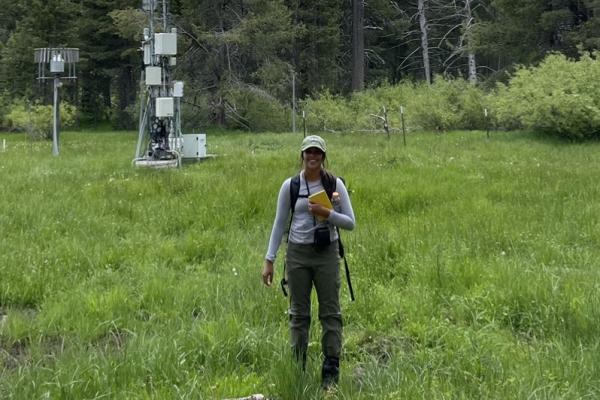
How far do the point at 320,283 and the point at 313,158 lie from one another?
0.78 meters

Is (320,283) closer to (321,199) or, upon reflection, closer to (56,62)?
(321,199)

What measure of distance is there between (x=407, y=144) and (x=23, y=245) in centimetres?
1195

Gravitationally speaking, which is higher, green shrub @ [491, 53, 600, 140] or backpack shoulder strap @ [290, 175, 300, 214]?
green shrub @ [491, 53, 600, 140]

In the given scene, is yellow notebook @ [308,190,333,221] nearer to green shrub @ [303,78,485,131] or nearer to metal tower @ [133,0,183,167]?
metal tower @ [133,0,183,167]

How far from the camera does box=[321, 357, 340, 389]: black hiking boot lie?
389cm

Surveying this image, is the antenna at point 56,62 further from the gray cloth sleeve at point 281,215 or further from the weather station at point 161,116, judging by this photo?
the gray cloth sleeve at point 281,215

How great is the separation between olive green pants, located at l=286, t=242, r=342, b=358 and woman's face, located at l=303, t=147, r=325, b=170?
0.50 metres

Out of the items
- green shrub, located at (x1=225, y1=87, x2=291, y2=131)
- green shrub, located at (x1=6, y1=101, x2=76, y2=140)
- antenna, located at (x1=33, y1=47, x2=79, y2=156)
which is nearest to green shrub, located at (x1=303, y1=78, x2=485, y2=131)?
green shrub, located at (x1=225, y1=87, x2=291, y2=131)

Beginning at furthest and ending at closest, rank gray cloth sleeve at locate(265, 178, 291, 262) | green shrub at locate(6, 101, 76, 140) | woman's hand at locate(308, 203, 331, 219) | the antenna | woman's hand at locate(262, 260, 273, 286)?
1. green shrub at locate(6, 101, 76, 140)
2. the antenna
3. woman's hand at locate(262, 260, 273, 286)
4. gray cloth sleeve at locate(265, 178, 291, 262)
5. woman's hand at locate(308, 203, 331, 219)

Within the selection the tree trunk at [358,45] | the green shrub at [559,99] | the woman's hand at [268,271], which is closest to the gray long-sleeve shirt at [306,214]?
the woman's hand at [268,271]

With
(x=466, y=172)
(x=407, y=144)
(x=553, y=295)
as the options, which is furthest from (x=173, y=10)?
(x=553, y=295)

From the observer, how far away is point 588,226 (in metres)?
7.33

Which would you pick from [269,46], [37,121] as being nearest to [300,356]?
[269,46]

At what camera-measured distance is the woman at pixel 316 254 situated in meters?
3.87
